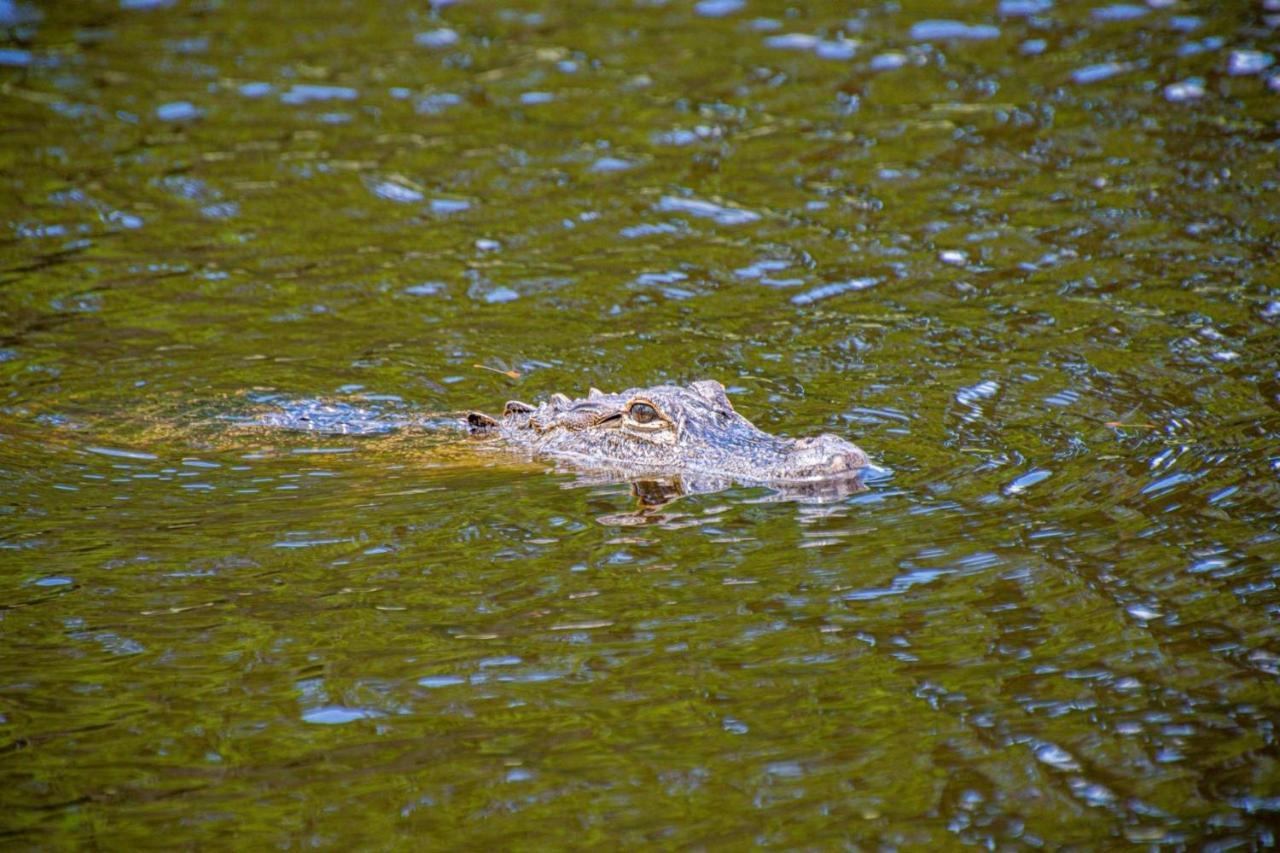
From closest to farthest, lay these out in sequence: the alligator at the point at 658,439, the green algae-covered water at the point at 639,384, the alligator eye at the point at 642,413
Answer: the green algae-covered water at the point at 639,384 → the alligator at the point at 658,439 → the alligator eye at the point at 642,413

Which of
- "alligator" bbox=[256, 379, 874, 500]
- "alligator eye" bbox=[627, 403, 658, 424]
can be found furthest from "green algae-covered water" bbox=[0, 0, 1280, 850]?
"alligator eye" bbox=[627, 403, 658, 424]

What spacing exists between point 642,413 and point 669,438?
0.74 ft

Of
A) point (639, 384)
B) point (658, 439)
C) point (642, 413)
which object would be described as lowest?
point (639, 384)

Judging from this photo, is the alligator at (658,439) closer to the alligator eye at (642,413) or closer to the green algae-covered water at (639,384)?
the alligator eye at (642,413)

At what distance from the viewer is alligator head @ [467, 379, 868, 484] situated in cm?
723

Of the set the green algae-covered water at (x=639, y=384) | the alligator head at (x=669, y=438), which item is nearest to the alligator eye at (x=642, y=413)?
the alligator head at (x=669, y=438)

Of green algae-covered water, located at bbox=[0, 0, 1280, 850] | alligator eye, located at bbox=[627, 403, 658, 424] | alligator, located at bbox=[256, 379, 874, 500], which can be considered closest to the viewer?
green algae-covered water, located at bbox=[0, 0, 1280, 850]

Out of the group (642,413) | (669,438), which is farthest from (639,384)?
(669,438)

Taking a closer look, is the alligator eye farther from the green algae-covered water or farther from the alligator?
the green algae-covered water

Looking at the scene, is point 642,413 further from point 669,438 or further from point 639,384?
point 639,384

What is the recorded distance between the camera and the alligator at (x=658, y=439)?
7211mm

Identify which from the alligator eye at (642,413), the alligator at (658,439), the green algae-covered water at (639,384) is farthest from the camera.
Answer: the alligator eye at (642,413)

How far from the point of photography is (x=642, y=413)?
26.1 feet

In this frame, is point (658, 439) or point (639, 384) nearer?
point (658, 439)
